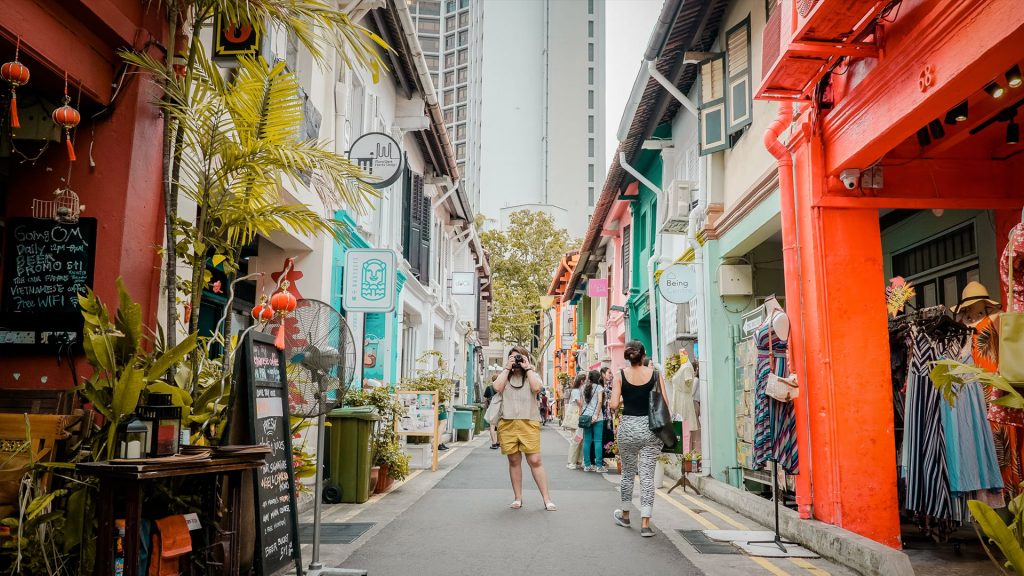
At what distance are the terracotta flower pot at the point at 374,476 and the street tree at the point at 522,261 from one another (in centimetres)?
3240

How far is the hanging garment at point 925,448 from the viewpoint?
20.8 ft

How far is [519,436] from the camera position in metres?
8.73

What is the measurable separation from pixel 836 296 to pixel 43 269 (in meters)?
6.39

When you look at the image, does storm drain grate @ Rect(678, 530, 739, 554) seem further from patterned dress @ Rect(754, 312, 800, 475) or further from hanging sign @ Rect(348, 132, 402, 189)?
hanging sign @ Rect(348, 132, 402, 189)

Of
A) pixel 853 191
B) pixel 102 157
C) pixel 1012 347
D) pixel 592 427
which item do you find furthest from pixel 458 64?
pixel 1012 347

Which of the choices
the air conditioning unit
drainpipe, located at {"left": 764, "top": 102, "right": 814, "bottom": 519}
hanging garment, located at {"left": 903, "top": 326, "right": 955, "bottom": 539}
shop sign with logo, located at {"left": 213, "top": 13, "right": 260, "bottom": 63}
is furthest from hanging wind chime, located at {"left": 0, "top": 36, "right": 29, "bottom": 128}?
the air conditioning unit

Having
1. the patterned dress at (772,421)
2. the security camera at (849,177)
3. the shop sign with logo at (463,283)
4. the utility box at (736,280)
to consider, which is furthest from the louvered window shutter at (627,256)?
the security camera at (849,177)

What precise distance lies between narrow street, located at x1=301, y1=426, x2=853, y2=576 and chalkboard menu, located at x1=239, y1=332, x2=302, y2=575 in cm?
96

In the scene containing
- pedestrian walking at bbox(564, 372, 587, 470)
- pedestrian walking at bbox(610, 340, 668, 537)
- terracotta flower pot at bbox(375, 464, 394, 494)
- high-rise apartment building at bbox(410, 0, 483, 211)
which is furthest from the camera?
high-rise apartment building at bbox(410, 0, 483, 211)

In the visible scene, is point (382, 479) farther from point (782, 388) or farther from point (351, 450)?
point (782, 388)

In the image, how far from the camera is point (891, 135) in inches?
245

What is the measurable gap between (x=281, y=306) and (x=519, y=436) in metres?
4.01

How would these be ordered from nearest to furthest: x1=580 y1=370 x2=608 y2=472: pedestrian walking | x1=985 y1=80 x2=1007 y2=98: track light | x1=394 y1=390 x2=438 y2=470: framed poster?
x1=985 y1=80 x2=1007 y2=98: track light
x1=580 y1=370 x2=608 y2=472: pedestrian walking
x1=394 y1=390 x2=438 y2=470: framed poster

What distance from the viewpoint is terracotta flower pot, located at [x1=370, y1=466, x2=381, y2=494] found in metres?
9.83
